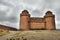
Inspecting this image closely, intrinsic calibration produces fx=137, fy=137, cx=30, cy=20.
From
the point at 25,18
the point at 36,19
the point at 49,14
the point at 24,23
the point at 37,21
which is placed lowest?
the point at 24,23

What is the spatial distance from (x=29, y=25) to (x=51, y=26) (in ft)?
16.4

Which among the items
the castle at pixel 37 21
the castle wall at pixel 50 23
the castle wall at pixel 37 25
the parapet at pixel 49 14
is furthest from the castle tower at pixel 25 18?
the castle wall at pixel 50 23

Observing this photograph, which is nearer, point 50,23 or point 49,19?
point 50,23

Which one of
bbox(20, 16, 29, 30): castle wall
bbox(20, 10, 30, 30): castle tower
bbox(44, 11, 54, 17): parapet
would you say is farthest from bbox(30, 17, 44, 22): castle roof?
bbox(44, 11, 54, 17): parapet

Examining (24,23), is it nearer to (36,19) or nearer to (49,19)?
(36,19)

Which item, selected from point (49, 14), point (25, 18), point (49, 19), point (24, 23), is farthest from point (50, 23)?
point (24, 23)

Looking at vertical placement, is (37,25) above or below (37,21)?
below

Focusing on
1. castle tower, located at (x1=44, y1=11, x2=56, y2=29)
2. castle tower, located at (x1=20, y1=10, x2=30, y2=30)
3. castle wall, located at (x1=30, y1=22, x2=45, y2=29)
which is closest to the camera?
castle tower, located at (x1=20, y1=10, x2=30, y2=30)

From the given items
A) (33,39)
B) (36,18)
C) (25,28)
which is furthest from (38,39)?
(36,18)

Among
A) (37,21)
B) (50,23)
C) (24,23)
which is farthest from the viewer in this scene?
(37,21)

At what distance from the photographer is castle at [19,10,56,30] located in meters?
31.0

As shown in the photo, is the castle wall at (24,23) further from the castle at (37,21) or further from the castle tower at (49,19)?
the castle tower at (49,19)

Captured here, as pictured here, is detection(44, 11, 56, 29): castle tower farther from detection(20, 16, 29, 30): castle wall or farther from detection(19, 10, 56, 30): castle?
detection(20, 16, 29, 30): castle wall

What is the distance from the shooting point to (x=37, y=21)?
3177cm
